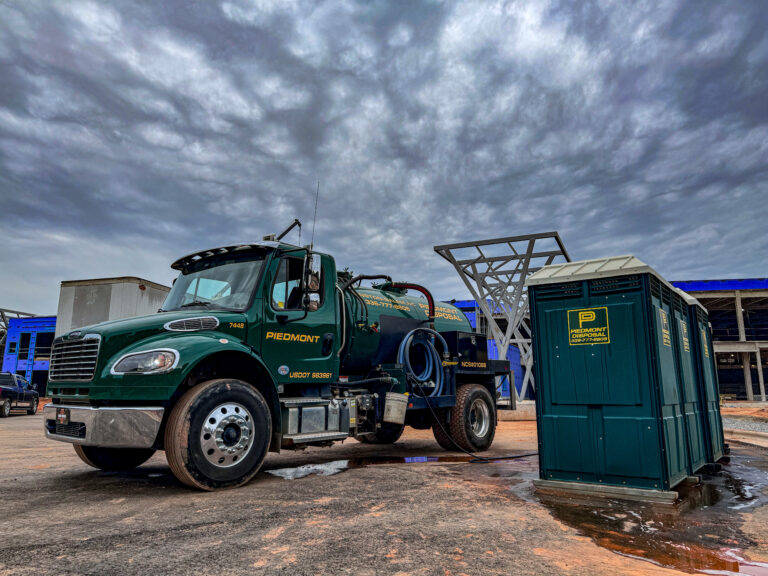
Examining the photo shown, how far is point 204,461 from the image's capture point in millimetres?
5121

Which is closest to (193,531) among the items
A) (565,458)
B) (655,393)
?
(565,458)

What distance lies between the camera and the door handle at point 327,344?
22.6 feet

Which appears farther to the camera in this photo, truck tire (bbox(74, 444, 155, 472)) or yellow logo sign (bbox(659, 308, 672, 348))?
truck tire (bbox(74, 444, 155, 472))

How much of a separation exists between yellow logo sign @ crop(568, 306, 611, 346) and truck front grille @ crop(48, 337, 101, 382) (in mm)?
4847

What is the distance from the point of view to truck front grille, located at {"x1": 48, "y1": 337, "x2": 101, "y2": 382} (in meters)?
5.30

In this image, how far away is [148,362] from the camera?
5.12 meters

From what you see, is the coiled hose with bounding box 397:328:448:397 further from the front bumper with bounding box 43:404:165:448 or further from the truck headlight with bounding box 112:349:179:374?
the front bumper with bounding box 43:404:165:448

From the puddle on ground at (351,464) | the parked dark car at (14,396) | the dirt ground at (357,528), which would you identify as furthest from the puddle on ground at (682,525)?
the parked dark car at (14,396)

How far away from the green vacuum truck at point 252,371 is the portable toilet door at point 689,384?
11.5 ft

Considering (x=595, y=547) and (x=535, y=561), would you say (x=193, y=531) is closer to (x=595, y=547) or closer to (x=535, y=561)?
(x=535, y=561)

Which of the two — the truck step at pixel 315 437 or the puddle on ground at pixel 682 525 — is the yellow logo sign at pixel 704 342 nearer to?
the puddle on ground at pixel 682 525

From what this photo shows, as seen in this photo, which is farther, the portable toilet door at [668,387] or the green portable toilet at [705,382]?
the green portable toilet at [705,382]

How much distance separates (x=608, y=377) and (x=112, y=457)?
5.79m

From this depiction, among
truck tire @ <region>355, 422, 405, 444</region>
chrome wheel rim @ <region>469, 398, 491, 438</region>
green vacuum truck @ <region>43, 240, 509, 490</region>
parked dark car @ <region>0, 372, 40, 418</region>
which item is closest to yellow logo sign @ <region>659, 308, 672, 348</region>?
green vacuum truck @ <region>43, 240, 509, 490</region>
